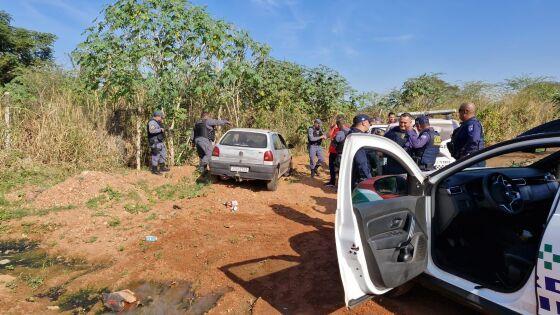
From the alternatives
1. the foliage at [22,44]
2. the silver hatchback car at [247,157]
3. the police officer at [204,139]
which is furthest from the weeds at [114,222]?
the foliage at [22,44]

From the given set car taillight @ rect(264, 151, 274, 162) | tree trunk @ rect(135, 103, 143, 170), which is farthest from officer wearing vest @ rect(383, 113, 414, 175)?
tree trunk @ rect(135, 103, 143, 170)

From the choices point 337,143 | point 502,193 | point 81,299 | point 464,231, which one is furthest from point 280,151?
point 502,193

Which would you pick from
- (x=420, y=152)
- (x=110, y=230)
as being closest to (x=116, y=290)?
(x=110, y=230)

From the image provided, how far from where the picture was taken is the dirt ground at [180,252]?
413cm

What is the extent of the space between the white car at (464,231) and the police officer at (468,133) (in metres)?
1.73

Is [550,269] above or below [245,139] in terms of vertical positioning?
below

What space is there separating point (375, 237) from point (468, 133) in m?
3.60

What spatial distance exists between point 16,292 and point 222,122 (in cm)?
720

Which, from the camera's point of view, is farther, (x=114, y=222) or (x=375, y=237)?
(x=114, y=222)

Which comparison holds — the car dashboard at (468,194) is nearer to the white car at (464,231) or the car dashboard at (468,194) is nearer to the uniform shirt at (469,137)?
the white car at (464,231)

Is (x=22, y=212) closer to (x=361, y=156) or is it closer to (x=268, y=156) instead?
(x=268, y=156)

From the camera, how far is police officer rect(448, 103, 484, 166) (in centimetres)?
584

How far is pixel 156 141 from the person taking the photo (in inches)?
415

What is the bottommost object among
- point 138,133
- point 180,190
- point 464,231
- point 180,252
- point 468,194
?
point 180,252
